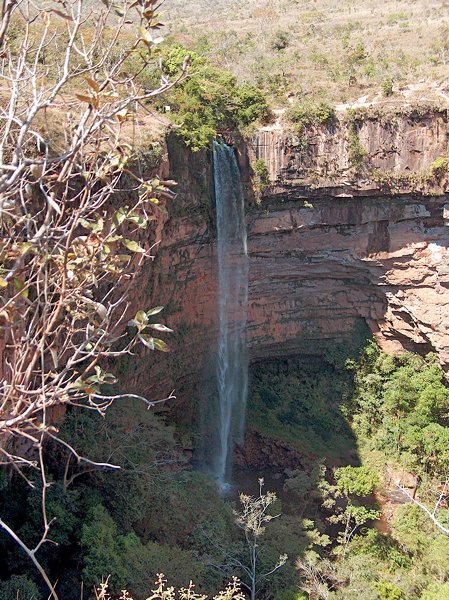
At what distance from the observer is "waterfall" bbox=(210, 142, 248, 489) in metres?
13.2

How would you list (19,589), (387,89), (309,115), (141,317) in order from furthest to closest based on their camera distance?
(387,89) < (309,115) < (19,589) < (141,317)

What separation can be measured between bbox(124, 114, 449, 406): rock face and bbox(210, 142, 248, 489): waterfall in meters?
0.25

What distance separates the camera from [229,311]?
14367 millimetres

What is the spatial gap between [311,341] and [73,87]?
8.67 m

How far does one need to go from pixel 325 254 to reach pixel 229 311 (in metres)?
2.74

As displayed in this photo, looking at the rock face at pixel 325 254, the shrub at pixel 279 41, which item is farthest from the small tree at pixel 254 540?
the shrub at pixel 279 41

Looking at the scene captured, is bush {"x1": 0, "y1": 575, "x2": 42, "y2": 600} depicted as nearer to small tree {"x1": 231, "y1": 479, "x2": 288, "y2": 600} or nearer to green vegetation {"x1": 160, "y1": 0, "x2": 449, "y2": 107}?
small tree {"x1": 231, "y1": 479, "x2": 288, "y2": 600}

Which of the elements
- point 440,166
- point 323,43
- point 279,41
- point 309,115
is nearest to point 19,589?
point 309,115

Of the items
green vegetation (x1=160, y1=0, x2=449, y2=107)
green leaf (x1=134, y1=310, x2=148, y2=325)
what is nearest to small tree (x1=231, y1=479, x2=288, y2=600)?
green leaf (x1=134, y1=310, x2=148, y2=325)

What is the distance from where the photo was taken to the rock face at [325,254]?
13227 mm

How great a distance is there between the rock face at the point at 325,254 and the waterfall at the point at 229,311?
0.25 meters

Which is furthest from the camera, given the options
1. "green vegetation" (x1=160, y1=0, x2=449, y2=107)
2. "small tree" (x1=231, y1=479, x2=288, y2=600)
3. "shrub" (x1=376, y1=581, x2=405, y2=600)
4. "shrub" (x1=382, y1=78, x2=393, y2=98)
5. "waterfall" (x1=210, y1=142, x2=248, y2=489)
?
"green vegetation" (x1=160, y1=0, x2=449, y2=107)

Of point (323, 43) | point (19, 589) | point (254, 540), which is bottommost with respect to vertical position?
point (254, 540)

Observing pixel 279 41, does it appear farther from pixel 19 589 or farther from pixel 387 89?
pixel 19 589
